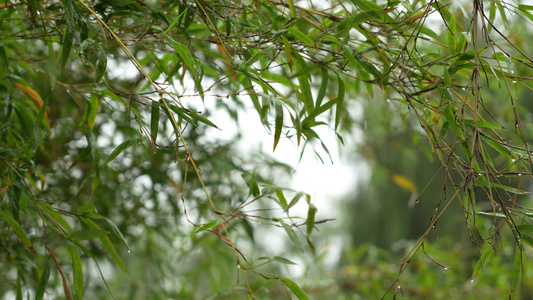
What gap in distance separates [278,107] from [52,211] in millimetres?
265

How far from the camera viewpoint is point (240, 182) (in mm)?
1124

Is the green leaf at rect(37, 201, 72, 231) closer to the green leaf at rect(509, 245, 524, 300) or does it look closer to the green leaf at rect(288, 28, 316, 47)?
the green leaf at rect(288, 28, 316, 47)

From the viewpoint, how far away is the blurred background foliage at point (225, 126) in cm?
46

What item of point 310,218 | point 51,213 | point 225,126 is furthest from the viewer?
point 225,126

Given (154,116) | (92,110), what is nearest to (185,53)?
(154,116)

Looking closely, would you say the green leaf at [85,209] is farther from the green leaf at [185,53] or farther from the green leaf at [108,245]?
the green leaf at [185,53]

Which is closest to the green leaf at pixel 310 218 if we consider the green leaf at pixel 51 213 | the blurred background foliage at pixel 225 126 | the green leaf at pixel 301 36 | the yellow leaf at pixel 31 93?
the blurred background foliage at pixel 225 126

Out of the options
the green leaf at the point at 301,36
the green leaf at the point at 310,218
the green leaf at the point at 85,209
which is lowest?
the green leaf at the point at 310,218

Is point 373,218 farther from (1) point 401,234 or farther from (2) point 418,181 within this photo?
(2) point 418,181

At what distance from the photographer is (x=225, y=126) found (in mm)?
1064

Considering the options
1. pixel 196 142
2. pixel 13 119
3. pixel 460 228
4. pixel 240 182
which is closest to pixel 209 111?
pixel 196 142

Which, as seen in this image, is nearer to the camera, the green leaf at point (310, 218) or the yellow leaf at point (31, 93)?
the green leaf at point (310, 218)

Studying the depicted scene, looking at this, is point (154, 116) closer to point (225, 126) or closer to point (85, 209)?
point (85, 209)

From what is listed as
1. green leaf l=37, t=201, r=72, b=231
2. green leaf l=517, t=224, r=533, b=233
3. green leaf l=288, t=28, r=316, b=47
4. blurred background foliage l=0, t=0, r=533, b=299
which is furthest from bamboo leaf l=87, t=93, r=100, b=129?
green leaf l=517, t=224, r=533, b=233
